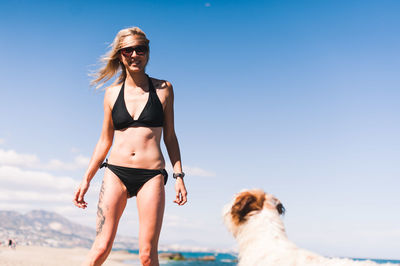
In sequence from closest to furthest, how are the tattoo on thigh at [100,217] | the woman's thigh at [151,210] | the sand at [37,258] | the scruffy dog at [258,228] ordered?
the woman's thigh at [151,210] → the tattoo on thigh at [100,217] → the scruffy dog at [258,228] → the sand at [37,258]

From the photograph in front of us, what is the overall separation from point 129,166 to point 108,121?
1.92ft

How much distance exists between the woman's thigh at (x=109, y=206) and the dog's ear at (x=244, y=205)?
77.3 inches

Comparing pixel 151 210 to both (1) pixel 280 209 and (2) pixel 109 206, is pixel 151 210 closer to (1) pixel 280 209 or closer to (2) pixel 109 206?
(2) pixel 109 206

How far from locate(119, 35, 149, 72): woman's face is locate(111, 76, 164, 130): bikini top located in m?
0.29

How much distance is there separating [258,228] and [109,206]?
2.29 meters

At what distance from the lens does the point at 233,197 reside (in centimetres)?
503

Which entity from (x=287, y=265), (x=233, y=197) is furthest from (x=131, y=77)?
(x=287, y=265)

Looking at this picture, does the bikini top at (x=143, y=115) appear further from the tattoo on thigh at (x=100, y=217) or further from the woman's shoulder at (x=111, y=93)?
the tattoo on thigh at (x=100, y=217)

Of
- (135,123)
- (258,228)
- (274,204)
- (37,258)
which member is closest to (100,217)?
(135,123)

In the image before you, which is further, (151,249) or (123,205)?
(123,205)

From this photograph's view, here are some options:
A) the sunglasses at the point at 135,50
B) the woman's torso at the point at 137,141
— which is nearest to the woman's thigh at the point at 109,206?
the woman's torso at the point at 137,141

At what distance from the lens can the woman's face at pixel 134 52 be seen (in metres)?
3.63

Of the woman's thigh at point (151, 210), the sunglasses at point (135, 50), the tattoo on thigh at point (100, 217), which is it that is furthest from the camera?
the sunglasses at point (135, 50)

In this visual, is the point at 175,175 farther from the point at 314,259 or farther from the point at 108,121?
the point at 314,259
